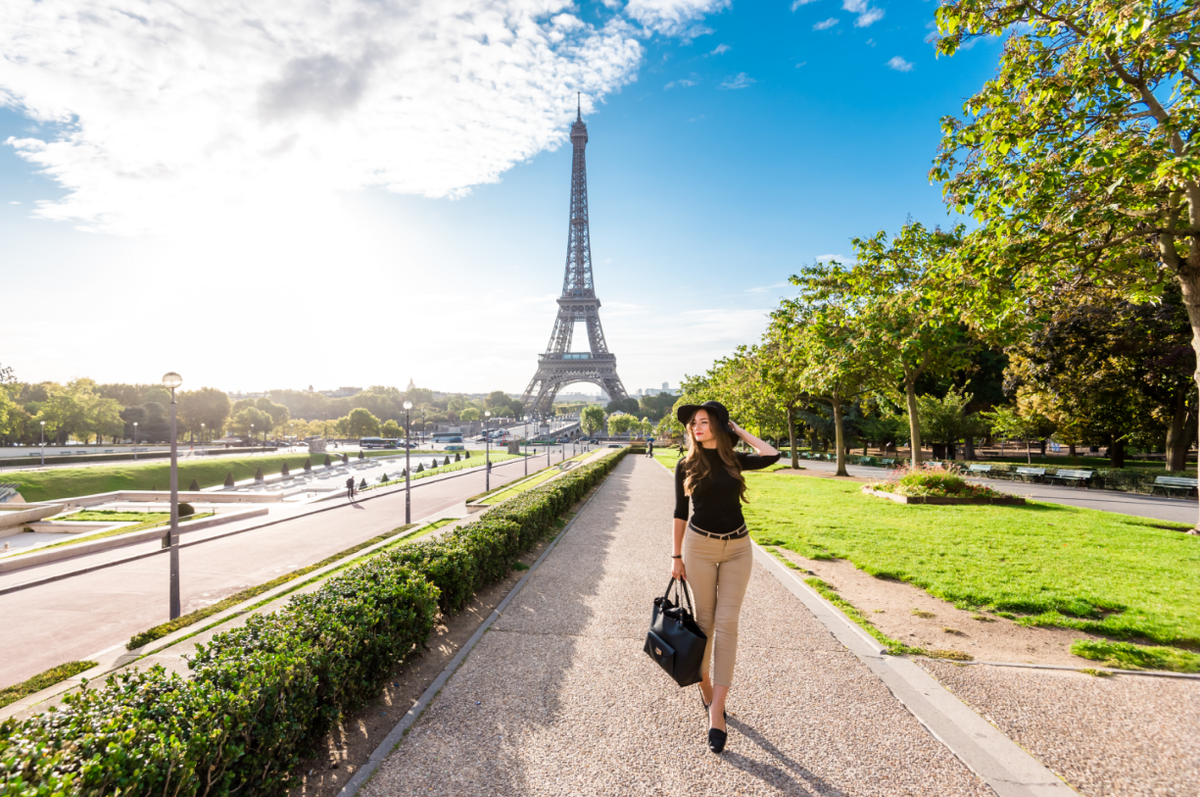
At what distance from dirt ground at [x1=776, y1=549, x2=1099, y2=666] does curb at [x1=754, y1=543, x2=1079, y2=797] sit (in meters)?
0.61

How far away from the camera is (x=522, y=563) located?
8742 mm

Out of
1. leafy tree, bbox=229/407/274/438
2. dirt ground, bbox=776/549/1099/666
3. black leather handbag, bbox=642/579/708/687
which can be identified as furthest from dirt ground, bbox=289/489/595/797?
leafy tree, bbox=229/407/274/438

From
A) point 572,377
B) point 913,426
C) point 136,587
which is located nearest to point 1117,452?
point 913,426

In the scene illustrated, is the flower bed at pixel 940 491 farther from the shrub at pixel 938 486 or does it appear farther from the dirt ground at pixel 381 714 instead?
the dirt ground at pixel 381 714

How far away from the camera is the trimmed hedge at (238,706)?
2264mm

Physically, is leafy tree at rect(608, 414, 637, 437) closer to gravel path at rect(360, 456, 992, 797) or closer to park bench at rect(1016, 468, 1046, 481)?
park bench at rect(1016, 468, 1046, 481)

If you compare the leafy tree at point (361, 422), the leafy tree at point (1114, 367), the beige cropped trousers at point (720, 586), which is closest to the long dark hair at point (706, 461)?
the beige cropped trousers at point (720, 586)

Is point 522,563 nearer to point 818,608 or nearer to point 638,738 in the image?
point 818,608

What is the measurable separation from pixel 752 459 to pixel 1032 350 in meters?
26.0

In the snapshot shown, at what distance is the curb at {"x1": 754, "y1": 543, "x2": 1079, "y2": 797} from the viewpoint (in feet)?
10.0

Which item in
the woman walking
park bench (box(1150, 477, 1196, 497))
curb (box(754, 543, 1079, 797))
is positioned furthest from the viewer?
park bench (box(1150, 477, 1196, 497))

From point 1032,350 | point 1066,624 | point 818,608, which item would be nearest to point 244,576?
point 818,608

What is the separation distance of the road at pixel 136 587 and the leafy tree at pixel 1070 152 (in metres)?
14.3

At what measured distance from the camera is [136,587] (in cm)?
1013
